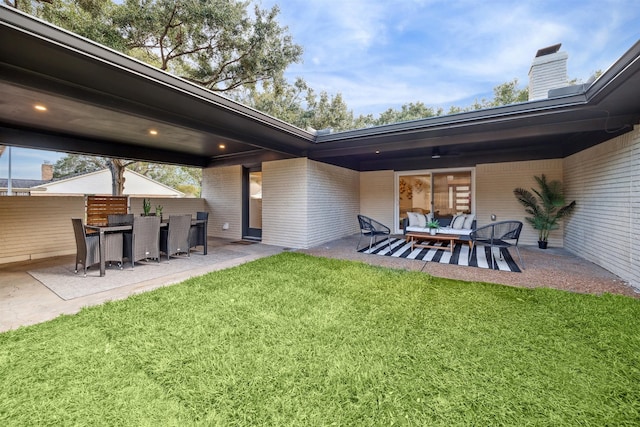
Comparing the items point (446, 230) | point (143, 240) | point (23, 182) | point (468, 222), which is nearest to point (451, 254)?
point (446, 230)

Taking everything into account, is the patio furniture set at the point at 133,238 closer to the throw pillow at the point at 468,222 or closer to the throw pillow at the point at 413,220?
the throw pillow at the point at 413,220

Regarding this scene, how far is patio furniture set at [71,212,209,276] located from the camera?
414cm

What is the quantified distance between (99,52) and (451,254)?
6.65m

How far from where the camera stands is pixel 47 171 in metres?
17.2

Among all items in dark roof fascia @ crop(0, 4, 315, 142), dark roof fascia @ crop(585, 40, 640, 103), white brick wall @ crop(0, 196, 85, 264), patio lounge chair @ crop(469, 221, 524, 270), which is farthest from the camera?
white brick wall @ crop(0, 196, 85, 264)

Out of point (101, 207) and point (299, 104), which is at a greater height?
point (299, 104)

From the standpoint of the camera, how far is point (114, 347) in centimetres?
217

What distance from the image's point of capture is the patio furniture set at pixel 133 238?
414 cm

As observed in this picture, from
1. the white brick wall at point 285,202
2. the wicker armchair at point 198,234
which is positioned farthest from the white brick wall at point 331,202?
the wicker armchair at point 198,234

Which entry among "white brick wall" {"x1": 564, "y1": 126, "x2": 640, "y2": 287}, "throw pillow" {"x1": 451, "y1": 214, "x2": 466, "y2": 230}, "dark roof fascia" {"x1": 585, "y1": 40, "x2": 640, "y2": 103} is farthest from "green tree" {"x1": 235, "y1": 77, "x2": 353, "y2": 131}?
"dark roof fascia" {"x1": 585, "y1": 40, "x2": 640, "y2": 103}

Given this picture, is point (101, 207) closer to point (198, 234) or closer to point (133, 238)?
point (198, 234)

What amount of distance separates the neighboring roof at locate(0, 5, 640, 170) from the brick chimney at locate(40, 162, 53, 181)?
54.2ft

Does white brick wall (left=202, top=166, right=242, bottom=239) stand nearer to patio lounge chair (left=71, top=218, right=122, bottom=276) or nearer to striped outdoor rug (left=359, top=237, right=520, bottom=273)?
patio lounge chair (left=71, top=218, right=122, bottom=276)

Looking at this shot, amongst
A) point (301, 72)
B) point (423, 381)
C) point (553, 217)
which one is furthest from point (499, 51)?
point (423, 381)
